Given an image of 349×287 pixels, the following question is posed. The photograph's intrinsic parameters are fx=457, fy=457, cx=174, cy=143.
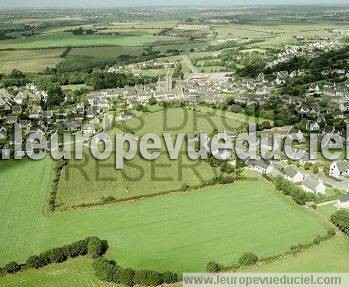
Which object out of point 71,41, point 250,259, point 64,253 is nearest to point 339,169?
point 250,259

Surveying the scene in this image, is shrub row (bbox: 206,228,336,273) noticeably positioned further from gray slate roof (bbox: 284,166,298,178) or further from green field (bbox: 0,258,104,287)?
gray slate roof (bbox: 284,166,298,178)

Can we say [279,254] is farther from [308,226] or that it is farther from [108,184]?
[108,184]

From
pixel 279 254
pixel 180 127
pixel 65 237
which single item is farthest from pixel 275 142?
pixel 65 237

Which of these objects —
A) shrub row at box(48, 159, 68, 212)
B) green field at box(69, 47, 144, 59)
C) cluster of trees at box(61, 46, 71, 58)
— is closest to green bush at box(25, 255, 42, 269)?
shrub row at box(48, 159, 68, 212)

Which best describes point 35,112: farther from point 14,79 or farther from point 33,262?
point 33,262

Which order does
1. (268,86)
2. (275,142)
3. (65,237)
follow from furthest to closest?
1. (268,86)
2. (275,142)
3. (65,237)

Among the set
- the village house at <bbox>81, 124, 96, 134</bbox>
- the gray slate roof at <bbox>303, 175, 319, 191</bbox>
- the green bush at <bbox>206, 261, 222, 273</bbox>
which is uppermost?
the village house at <bbox>81, 124, 96, 134</bbox>
